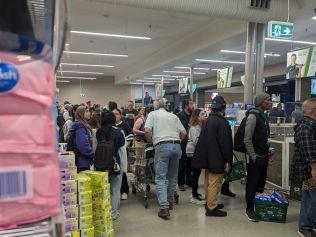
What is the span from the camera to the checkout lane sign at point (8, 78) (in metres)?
0.63

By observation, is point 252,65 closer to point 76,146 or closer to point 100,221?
point 76,146

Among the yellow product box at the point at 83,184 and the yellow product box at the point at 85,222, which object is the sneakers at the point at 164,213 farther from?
the yellow product box at the point at 83,184

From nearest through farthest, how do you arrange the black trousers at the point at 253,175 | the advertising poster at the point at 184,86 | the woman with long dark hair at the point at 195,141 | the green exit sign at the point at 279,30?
the black trousers at the point at 253,175 → the woman with long dark hair at the point at 195,141 → the green exit sign at the point at 279,30 → the advertising poster at the point at 184,86

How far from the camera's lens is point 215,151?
407cm

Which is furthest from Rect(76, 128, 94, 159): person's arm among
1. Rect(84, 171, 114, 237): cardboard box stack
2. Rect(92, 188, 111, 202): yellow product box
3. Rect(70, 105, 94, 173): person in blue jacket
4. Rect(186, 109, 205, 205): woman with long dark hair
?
Rect(186, 109, 205, 205): woman with long dark hair

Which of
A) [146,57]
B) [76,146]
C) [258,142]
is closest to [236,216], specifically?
[258,142]

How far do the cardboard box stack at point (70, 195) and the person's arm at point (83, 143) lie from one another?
3.10 ft

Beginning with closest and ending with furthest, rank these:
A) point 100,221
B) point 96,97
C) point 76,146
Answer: point 100,221 → point 76,146 → point 96,97

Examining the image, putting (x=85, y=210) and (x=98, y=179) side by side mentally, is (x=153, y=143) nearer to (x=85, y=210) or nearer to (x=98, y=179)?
(x=98, y=179)

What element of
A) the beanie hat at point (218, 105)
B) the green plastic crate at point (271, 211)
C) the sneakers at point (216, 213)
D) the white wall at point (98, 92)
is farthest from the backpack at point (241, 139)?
the white wall at point (98, 92)

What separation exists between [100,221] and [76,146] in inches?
37.5

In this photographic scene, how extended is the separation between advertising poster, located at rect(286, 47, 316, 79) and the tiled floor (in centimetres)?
343

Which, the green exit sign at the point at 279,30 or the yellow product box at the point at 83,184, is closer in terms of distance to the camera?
the yellow product box at the point at 83,184

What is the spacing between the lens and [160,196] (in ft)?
13.5
